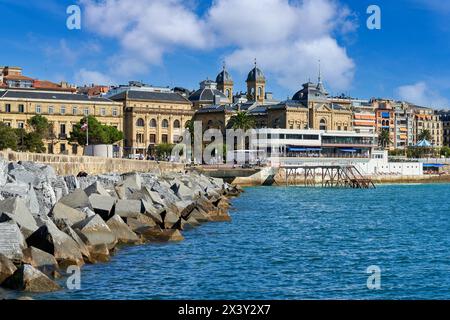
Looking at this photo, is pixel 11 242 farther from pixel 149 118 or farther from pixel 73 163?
pixel 149 118

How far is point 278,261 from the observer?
23.9 m

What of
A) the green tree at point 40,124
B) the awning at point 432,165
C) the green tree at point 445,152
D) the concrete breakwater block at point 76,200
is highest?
the green tree at point 40,124

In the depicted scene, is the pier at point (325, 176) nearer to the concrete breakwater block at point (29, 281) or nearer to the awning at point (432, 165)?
the awning at point (432, 165)

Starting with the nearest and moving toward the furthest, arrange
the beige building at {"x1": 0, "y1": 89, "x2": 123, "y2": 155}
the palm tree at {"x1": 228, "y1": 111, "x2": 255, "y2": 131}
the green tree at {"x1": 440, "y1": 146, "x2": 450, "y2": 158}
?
1. the beige building at {"x1": 0, "y1": 89, "x2": 123, "y2": 155}
2. the palm tree at {"x1": 228, "y1": 111, "x2": 255, "y2": 131}
3. the green tree at {"x1": 440, "y1": 146, "x2": 450, "y2": 158}

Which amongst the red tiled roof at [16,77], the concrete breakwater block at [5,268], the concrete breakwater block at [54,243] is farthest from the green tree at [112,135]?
the concrete breakwater block at [5,268]

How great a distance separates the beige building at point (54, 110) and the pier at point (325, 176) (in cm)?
2949

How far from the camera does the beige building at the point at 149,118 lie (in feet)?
402

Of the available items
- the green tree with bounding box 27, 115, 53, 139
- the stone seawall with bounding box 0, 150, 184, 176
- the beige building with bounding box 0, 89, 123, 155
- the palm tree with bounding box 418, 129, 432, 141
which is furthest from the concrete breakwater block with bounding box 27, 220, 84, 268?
the palm tree with bounding box 418, 129, 432, 141

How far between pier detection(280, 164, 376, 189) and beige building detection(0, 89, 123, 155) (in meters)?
29.5

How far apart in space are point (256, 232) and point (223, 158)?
3325 inches

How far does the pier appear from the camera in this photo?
88.1m

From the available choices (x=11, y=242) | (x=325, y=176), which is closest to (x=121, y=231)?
(x=11, y=242)

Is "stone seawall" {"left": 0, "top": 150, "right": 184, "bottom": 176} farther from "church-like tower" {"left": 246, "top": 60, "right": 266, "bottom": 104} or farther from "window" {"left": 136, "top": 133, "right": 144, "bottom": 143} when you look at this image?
"church-like tower" {"left": 246, "top": 60, "right": 266, "bottom": 104}

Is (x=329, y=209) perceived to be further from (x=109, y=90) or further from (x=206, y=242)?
(x=109, y=90)
